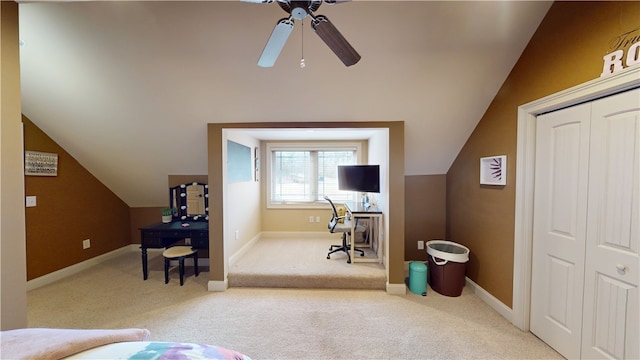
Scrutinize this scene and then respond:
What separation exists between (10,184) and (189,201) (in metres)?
2.37

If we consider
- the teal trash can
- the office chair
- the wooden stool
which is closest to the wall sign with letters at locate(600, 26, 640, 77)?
the teal trash can

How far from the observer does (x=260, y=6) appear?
186 cm

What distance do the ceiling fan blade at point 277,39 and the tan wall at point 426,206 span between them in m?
2.81

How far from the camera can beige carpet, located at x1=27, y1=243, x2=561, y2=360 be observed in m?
1.97

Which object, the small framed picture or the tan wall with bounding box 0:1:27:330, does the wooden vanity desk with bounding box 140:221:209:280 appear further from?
the small framed picture

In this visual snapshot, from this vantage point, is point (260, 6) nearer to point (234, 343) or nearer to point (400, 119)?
point (400, 119)

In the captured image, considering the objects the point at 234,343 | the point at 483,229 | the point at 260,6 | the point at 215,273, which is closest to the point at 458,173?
the point at 483,229

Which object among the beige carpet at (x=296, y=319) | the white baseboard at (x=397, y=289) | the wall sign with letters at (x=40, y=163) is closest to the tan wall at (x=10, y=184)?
the beige carpet at (x=296, y=319)

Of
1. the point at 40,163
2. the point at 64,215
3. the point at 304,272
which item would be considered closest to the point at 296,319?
the point at 304,272

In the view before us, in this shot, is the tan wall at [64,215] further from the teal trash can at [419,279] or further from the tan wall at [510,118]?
the tan wall at [510,118]

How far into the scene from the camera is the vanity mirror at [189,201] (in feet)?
12.3

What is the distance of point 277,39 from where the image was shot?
1.43 m

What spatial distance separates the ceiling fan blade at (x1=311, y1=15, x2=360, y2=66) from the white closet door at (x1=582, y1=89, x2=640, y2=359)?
1.81m

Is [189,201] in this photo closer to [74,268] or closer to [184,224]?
[184,224]
